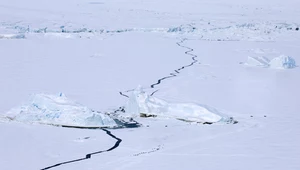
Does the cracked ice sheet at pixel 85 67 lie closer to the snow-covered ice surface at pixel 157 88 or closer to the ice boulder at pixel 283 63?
the snow-covered ice surface at pixel 157 88

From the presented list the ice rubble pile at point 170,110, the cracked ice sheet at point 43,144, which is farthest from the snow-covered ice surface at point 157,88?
the ice rubble pile at point 170,110

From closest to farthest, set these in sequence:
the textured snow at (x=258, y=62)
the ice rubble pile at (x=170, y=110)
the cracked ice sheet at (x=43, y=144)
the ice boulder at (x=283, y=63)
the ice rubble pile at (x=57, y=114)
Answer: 1. the cracked ice sheet at (x=43, y=144)
2. the ice rubble pile at (x=57, y=114)
3. the ice rubble pile at (x=170, y=110)
4. the ice boulder at (x=283, y=63)
5. the textured snow at (x=258, y=62)

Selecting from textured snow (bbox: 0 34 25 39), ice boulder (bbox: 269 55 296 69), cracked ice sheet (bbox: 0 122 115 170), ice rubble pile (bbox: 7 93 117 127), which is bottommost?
cracked ice sheet (bbox: 0 122 115 170)

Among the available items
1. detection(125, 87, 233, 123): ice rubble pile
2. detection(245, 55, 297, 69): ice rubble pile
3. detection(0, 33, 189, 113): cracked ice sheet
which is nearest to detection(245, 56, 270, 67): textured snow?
detection(245, 55, 297, 69): ice rubble pile

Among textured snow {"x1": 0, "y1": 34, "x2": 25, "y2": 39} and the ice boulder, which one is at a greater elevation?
the ice boulder

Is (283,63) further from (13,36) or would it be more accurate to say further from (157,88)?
(13,36)

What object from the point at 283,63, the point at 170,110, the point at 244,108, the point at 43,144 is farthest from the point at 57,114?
the point at 283,63

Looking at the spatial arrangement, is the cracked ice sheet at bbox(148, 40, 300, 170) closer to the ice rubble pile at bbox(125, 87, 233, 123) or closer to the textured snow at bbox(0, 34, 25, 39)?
the ice rubble pile at bbox(125, 87, 233, 123)
